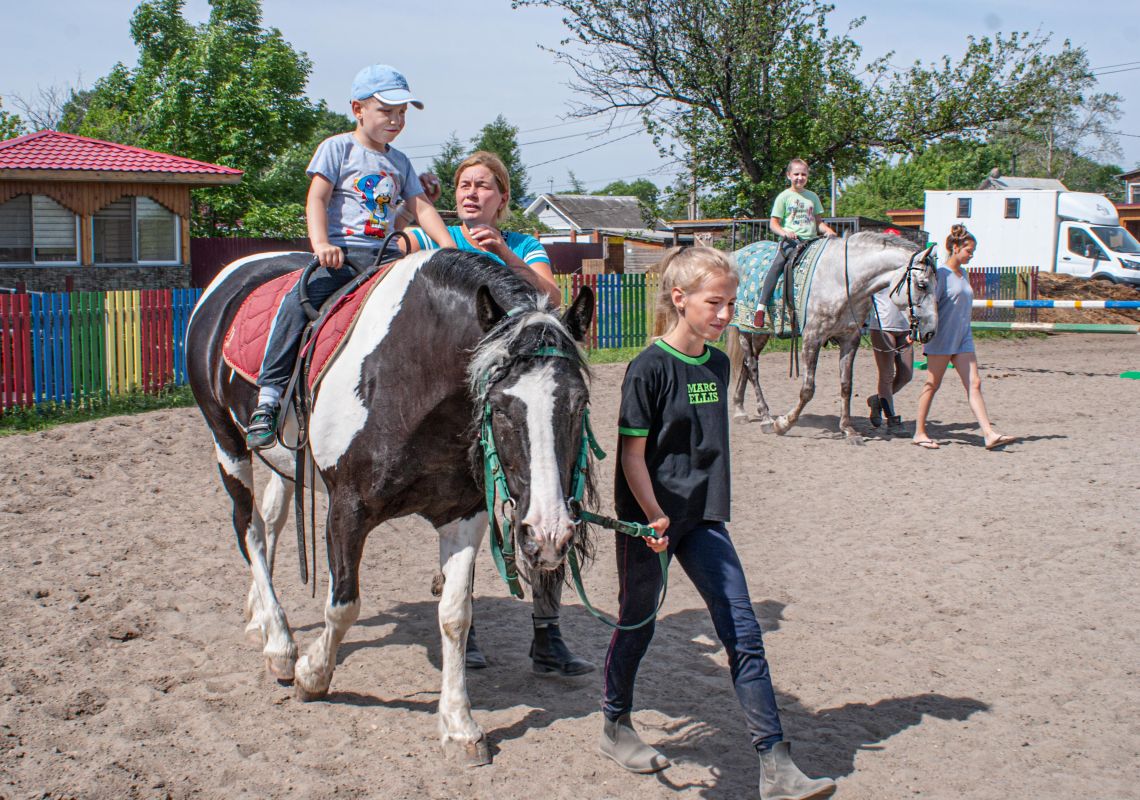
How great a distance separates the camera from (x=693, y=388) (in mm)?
3297

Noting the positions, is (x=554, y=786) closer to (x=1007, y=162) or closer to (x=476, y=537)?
(x=476, y=537)

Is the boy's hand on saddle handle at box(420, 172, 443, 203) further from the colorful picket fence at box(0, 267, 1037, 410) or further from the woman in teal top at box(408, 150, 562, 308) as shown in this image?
the colorful picket fence at box(0, 267, 1037, 410)

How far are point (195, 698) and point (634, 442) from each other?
2204mm

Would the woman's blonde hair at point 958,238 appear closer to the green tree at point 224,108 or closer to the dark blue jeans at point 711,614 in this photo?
the dark blue jeans at point 711,614

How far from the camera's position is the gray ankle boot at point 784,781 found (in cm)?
317

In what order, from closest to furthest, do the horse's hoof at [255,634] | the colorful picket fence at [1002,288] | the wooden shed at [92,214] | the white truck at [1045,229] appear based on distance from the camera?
the horse's hoof at [255,634] → the wooden shed at [92,214] → the colorful picket fence at [1002,288] → the white truck at [1045,229]

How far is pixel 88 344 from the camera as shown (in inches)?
420

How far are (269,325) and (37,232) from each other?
19.5 meters

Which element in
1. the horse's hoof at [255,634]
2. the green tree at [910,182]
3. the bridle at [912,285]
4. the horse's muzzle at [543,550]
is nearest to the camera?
the horse's muzzle at [543,550]

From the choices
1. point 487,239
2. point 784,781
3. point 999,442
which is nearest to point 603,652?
point 784,781

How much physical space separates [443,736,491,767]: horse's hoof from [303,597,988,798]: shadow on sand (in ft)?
0.35

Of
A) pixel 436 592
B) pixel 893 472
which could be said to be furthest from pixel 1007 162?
pixel 436 592

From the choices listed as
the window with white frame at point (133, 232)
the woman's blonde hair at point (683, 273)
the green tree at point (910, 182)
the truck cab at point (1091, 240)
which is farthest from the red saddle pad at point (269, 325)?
the green tree at point (910, 182)

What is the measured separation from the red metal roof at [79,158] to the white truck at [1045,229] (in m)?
19.3
